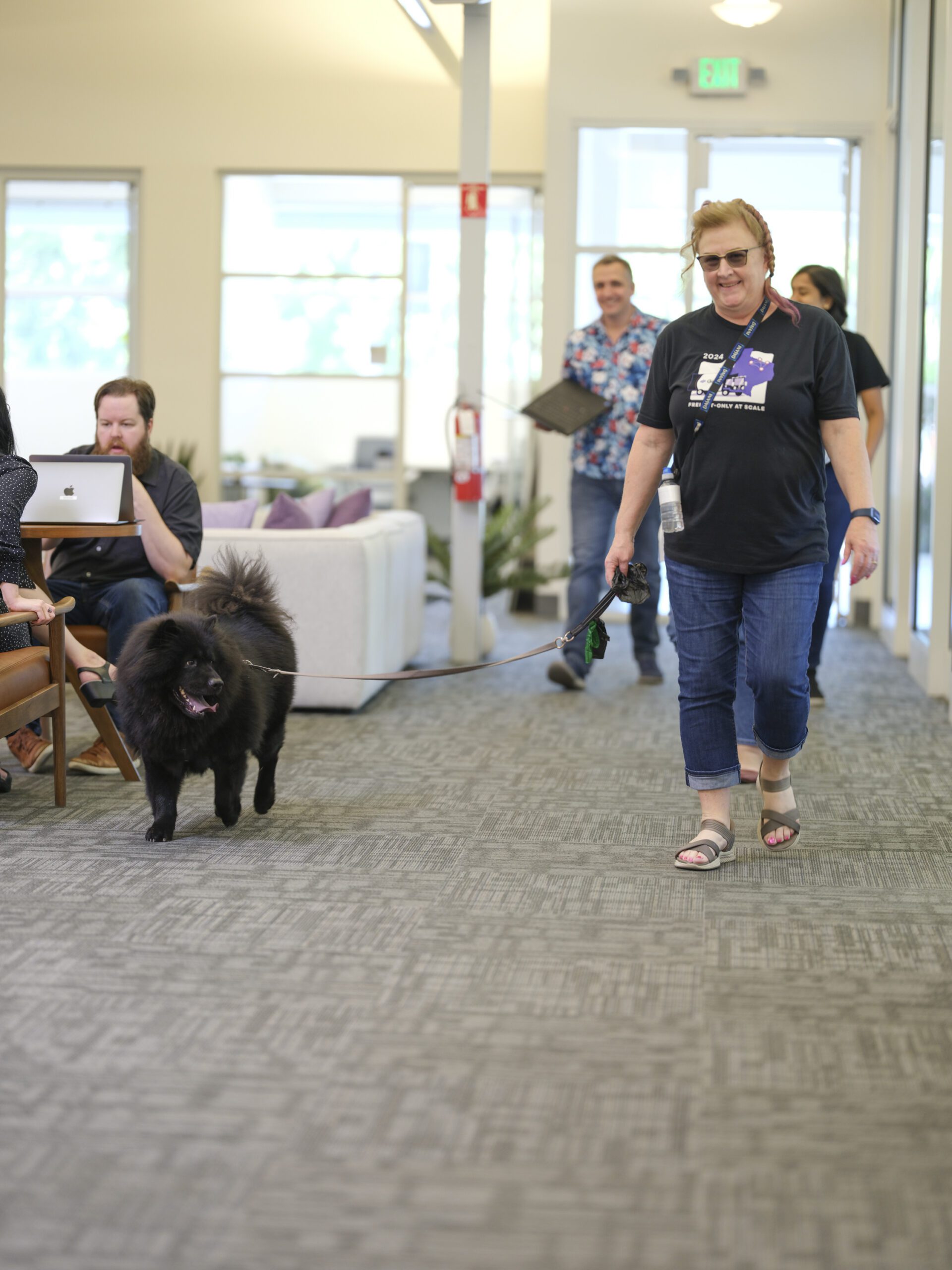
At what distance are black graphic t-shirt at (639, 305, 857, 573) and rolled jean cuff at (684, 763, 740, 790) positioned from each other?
0.51 m

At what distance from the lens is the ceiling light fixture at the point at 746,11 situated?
698 centimetres

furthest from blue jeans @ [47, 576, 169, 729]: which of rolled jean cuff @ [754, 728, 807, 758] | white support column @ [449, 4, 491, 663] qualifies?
white support column @ [449, 4, 491, 663]

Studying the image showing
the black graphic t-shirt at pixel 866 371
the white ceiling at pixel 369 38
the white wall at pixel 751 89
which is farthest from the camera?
the white ceiling at pixel 369 38

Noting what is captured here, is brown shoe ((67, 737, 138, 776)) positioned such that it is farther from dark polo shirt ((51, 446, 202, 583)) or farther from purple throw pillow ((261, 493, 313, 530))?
purple throw pillow ((261, 493, 313, 530))

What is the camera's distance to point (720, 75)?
7.81m

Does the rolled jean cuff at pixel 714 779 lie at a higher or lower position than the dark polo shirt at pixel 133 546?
lower

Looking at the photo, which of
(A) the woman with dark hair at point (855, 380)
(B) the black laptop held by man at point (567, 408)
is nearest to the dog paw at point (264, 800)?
(A) the woman with dark hair at point (855, 380)

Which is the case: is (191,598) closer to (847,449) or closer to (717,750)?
(717,750)

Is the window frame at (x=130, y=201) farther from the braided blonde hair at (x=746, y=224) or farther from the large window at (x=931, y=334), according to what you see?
the braided blonde hair at (x=746, y=224)

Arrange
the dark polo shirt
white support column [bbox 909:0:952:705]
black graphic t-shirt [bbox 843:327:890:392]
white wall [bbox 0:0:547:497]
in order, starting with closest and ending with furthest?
the dark polo shirt < black graphic t-shirt [bbox 843:327:890:392] < white support column [bbox 909:0:952:705] < white wall [bbox 0:0:547:497]

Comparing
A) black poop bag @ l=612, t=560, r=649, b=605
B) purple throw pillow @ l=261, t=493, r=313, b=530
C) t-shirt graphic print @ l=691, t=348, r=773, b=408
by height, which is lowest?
black poop bag @ l=612, t=560, r=649, b=605

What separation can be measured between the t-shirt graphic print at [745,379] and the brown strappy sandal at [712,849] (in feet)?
3.31

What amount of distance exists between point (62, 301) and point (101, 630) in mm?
5536

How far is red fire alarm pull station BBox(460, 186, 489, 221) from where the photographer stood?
249 inches
